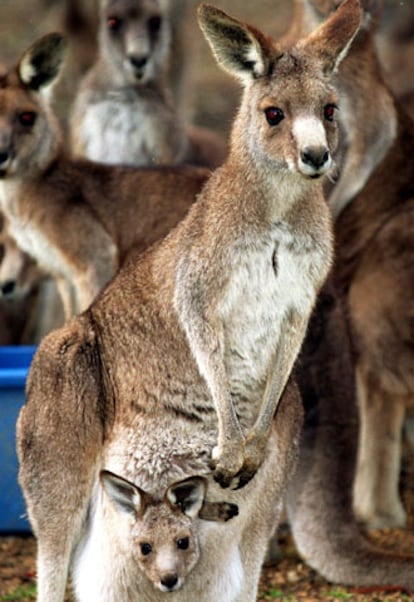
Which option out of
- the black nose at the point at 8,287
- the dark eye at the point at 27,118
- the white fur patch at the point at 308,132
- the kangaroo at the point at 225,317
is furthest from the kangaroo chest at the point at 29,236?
the white fur patch at the point at 308,132

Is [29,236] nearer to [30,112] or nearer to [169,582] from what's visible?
[30,112]

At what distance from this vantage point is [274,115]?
3.85 meters

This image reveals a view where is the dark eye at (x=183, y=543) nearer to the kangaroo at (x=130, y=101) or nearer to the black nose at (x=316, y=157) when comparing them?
the black nose at (x=316, y=157)

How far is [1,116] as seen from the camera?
6.01 metres

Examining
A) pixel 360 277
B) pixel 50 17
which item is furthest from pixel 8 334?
pixel 50 17

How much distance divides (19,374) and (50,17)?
752 cm

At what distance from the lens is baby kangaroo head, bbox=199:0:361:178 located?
12.4 feet

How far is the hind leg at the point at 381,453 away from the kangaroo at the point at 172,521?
155 centimetres

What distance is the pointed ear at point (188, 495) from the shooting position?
398 cm

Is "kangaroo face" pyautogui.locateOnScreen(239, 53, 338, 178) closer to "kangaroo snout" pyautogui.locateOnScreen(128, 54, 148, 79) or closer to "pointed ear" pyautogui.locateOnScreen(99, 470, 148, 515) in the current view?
"pointed ear" pyautogui.locateOnScreen(99, 470, 148, 515)

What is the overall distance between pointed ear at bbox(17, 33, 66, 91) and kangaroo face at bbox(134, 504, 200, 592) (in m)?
2.65

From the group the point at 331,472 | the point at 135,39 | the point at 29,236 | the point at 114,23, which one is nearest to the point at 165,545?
the point at 331,472

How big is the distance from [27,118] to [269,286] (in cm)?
253

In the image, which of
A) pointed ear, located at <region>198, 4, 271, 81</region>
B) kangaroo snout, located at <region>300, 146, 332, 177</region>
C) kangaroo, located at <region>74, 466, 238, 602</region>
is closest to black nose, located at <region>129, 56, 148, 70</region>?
pointed ear, located at <region>198, 4, 271, 81</region>
